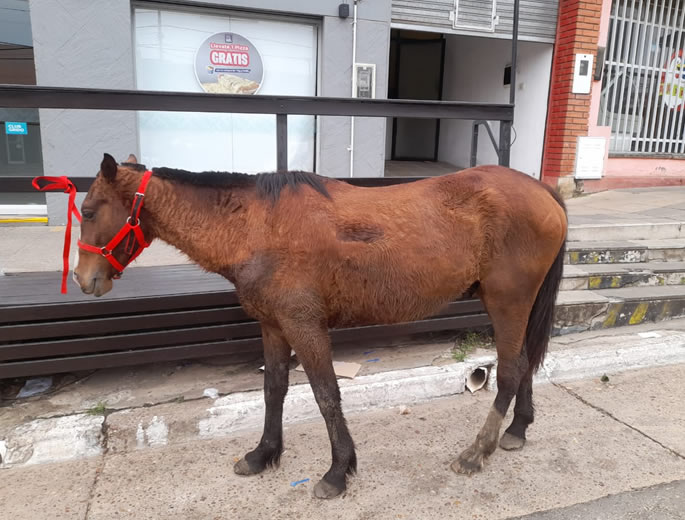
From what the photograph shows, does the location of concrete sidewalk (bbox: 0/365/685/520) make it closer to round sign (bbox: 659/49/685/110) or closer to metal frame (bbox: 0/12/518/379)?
metal frame (bbox: 0/12/518/379)

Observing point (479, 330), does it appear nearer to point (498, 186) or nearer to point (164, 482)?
point (498, 186)

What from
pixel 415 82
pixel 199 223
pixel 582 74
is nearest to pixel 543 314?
pixel 199 223

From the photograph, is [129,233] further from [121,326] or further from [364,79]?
[364,79]

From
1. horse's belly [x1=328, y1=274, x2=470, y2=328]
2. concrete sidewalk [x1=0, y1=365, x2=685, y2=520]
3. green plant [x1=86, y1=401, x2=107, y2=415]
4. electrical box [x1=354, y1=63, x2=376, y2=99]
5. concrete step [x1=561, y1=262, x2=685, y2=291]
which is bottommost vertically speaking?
concrete sidewalk [x1=0, y1=365, x2=685, y2=520]

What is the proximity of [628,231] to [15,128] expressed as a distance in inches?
322

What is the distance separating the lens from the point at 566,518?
8.30 ft

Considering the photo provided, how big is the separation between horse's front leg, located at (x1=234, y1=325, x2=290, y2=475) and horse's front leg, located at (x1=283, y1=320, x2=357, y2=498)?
264mm

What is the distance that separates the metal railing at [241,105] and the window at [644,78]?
6403 mm

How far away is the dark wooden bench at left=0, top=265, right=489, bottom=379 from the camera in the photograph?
3.21 meters

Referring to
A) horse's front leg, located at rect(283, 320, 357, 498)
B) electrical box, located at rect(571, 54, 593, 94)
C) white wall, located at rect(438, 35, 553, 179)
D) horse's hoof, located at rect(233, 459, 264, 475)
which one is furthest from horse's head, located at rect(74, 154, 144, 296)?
white wall, located at rect(438, 35, 553, 179)

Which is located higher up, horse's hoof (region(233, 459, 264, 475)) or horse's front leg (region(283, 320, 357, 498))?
horse's front leg (region(283, 320, 357, 498))

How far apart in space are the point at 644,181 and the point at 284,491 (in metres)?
9.30

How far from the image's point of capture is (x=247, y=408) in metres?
3.30

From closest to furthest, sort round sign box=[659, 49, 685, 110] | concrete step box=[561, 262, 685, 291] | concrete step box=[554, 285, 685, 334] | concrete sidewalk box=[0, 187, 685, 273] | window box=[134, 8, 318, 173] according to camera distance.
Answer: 1. concrete step box=[554, 285, 685, 334]
2. concrete sidewalk box=[0, 187, 685, 273]
3. concrete step box=[561, 262, 685, 291]
4. window box=[134, 8, 318, 173]
5. round sign box=[659, 49, 685, 110]
